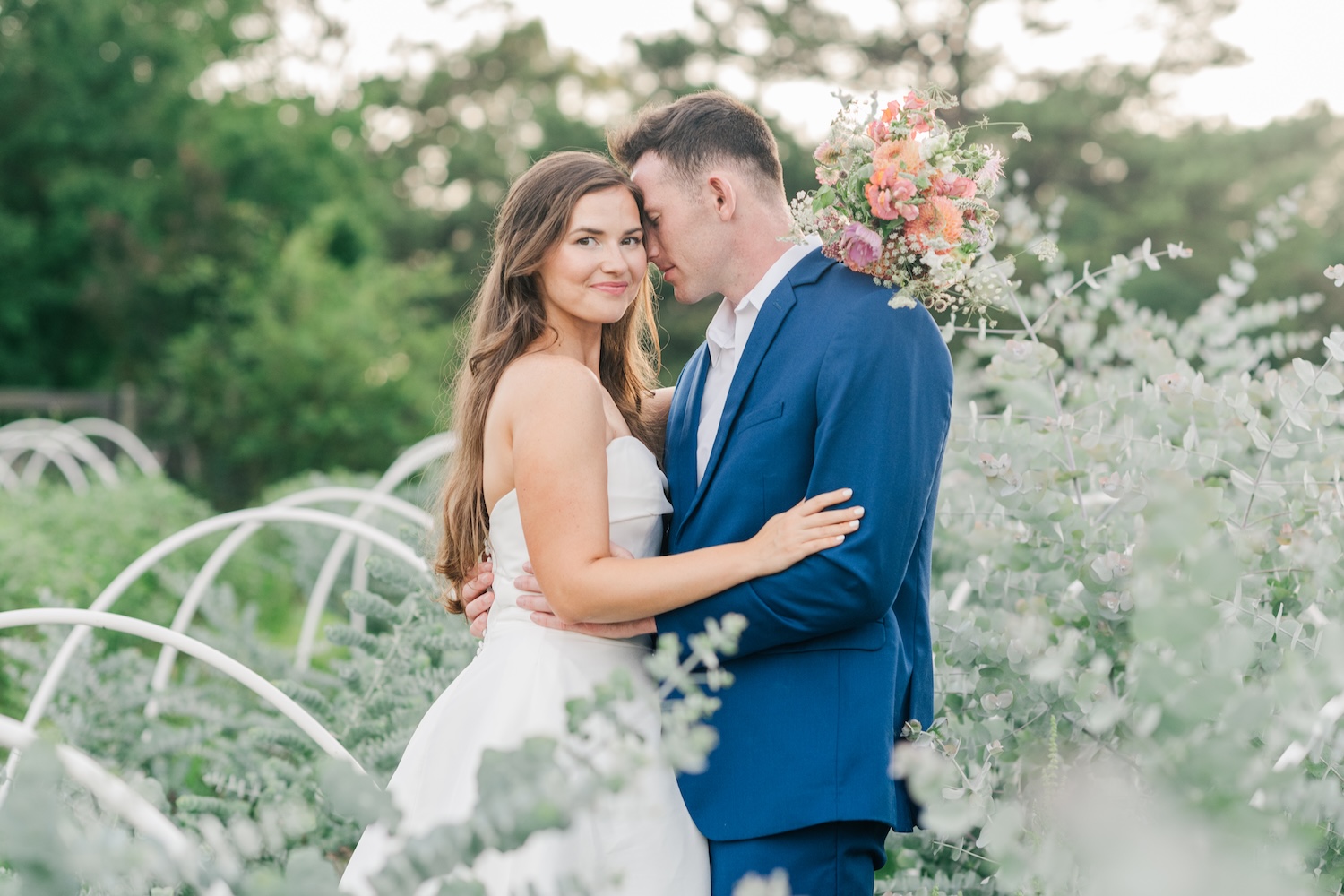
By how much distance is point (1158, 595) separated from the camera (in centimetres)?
117

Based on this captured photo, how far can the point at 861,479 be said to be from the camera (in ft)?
7.54

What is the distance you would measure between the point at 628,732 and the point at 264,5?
28.0 m

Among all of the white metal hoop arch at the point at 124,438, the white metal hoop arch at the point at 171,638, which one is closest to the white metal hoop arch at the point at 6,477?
the white metal hoop arch at the point at 124,438

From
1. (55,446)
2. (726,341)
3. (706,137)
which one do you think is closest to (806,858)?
(726,341)

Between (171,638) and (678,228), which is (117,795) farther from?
(678,228)

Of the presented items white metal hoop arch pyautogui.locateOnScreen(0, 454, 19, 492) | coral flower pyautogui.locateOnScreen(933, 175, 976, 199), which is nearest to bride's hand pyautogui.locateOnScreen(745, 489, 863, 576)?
coral flower pyautogui.locateOnScreen(933, 175, 976, 199)

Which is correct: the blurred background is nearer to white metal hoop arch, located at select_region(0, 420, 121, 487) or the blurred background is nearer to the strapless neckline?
white metal hoop arch, located at select_region(0, 420, 121, 487)

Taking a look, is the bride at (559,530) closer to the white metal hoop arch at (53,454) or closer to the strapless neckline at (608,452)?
the strapless neckline at (608,452)

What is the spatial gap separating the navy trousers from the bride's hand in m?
0.55

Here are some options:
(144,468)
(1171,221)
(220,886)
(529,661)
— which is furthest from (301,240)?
(220,886)

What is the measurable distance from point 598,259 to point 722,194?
1.09ft

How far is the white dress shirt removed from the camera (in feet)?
8.67

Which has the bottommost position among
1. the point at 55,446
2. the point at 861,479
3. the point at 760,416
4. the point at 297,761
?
the point at 55,446

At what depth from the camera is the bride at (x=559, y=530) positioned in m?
2.32
